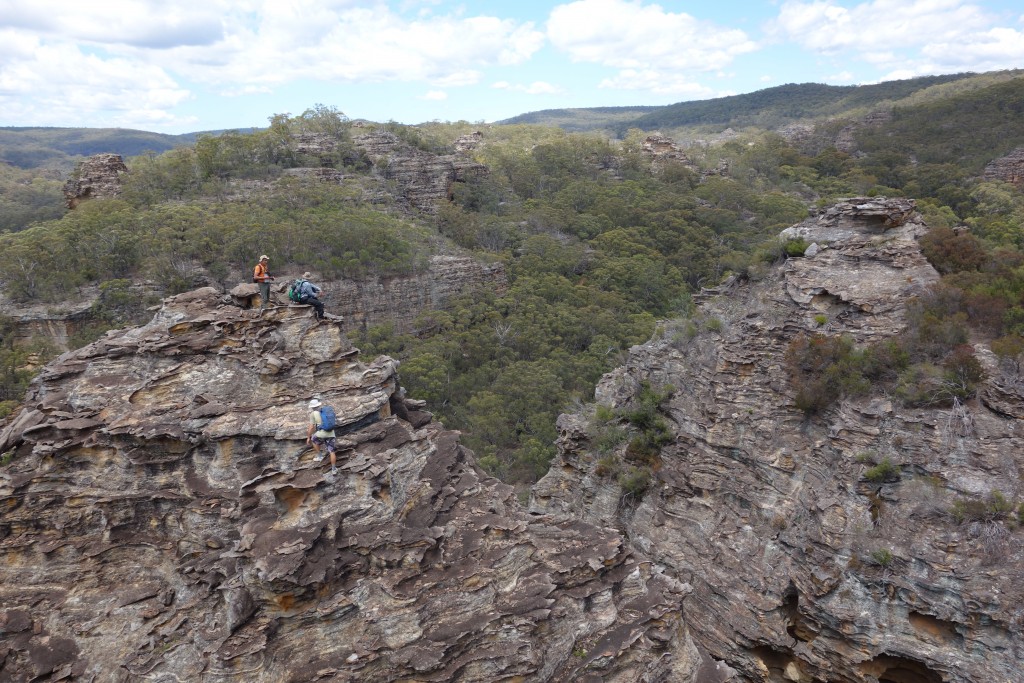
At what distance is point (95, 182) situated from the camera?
133 feet

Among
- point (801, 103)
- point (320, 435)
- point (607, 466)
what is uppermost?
point (801, 103)

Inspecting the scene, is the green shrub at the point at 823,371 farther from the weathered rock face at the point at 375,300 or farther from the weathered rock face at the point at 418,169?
the weathered rock face at the point at 418,169

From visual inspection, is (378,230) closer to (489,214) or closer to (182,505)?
(489,214)

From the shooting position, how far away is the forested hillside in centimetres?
2822

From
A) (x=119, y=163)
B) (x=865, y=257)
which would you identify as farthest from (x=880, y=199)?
(x=119, y=163)

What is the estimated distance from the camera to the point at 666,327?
21.8m

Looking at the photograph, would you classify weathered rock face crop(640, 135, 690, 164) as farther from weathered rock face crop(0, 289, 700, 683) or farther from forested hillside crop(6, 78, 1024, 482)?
weathered rock face crop(0, 289, 700, 683)

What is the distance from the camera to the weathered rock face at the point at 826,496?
11758 mm

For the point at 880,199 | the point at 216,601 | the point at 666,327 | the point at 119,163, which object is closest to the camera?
the point at 216,601

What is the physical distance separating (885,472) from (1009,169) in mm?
52153

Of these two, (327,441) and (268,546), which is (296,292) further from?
(268,546)

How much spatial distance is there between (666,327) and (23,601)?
19.2 m

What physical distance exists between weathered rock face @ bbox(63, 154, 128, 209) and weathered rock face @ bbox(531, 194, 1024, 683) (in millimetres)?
39355

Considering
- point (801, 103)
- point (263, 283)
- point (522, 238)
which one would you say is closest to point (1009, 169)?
point (522, 238)
